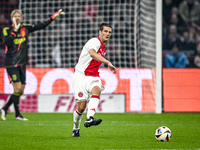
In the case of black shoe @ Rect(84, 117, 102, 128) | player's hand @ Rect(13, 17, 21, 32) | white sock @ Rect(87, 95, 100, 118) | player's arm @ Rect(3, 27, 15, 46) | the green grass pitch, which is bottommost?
the green grass pitch

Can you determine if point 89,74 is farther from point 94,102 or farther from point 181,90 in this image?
point 181,90

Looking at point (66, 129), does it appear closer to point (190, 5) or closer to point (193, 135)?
point (193, 135)

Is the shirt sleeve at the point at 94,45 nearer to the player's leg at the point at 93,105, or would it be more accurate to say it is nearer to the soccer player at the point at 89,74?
the soccer player at the point at 89,74

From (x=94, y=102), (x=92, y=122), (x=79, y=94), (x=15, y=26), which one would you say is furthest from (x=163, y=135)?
(x=15, y=26)

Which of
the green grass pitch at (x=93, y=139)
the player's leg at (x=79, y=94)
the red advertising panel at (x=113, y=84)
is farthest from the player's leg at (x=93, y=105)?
the red advertising panel at (x=113, y=84)

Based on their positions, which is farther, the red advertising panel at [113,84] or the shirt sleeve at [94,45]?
the red advertising panel at [113,84]

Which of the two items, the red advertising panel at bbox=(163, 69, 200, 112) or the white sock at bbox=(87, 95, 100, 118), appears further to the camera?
the red advertising panel at bbox=(163, 69, 200, 112)

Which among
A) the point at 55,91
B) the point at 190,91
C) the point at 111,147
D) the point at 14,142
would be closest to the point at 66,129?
the point at 14,142

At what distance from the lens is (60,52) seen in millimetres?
12773

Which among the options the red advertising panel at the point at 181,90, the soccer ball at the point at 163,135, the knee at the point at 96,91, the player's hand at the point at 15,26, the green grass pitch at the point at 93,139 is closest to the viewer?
the green grass pitch at the point at 93,139

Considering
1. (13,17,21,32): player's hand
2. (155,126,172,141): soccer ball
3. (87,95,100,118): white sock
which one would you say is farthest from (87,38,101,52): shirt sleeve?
(13,17,21,32): player's hand

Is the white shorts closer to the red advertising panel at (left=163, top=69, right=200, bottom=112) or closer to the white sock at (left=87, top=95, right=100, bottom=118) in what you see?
the white sock at (left=87, top=95, right=100, bottom=118)

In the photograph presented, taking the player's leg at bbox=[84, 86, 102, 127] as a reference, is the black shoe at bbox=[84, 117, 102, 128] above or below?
below

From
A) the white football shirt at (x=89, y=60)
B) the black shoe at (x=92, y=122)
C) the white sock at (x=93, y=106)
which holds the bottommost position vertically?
the black shoe at (x=92, y=122)
